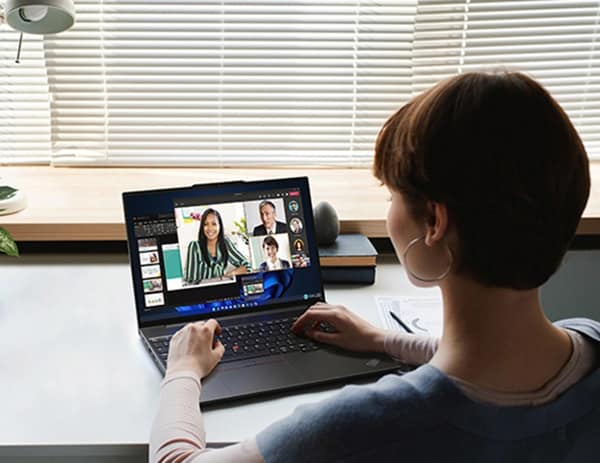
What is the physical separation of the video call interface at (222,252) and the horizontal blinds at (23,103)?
78 cm

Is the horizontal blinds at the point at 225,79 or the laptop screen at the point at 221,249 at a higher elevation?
the horizontal blinds at the point at 225,79

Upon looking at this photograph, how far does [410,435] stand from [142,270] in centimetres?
68

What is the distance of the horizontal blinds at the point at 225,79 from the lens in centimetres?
193

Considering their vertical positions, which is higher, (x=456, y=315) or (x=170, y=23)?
(x=170, y=23)

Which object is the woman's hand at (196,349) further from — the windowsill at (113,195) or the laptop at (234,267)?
the windowsill at (113,195)

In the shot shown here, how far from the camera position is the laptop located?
4.16 ft

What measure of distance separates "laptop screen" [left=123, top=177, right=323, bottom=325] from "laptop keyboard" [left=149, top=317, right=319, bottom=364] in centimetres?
7

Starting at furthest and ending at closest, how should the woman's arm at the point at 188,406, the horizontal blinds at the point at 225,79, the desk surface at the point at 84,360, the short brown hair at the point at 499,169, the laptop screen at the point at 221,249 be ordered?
the horizontal blinds at the point at 225,79, the laptop screen at the point at 221,249, the desk surface at the point at 84,360, the woman's arm at the point at 188,406, the short brown hair at the point at 499,169

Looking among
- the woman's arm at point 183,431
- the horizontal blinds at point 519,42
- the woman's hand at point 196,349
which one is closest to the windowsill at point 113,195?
the horizontal blinds at point 519,42

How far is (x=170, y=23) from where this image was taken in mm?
1931

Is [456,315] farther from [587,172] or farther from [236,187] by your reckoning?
[236,187]

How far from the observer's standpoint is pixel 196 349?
1182 mm

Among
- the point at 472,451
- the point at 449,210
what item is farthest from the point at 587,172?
the point at 472,451

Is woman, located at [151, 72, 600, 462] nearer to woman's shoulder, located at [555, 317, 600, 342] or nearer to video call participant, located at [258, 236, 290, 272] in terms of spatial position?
woman's shoulder, located at [555, 317, 600, 342]
